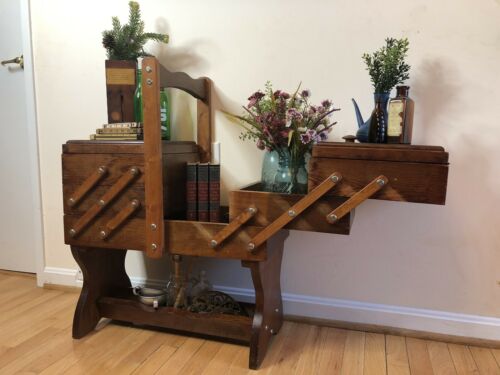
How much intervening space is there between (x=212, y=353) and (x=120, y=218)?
582 millimetres

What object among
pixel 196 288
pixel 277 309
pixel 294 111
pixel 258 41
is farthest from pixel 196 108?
pixel 277 309

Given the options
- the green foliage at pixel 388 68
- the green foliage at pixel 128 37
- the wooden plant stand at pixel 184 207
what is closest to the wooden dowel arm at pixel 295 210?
the wooden plant stand at pixel 184 207

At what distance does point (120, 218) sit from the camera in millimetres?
1354

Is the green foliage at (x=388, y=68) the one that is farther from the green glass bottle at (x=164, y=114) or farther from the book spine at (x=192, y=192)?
the green glass bottle at (x=164, y=114)

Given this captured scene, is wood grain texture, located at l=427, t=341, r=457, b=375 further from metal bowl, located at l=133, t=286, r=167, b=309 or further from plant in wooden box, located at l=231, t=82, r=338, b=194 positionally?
metal bowl, located at l=133, t=286, r=167, b=309

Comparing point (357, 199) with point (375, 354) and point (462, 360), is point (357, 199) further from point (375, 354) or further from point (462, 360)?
point (462, 360)

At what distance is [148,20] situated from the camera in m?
1.74

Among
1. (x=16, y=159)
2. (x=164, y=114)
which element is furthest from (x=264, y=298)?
(x=16, y=159)

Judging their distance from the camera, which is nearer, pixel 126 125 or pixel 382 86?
pixel 382 86

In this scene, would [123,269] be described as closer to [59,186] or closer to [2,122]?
[59,186]

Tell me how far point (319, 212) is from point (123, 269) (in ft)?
3.24

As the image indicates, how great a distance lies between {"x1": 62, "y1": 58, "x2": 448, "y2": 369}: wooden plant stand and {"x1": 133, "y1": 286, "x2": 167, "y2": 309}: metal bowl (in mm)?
29

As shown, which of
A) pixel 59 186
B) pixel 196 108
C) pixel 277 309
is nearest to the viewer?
pixel 277 309

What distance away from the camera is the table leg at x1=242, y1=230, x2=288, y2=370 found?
1324 millimetres
